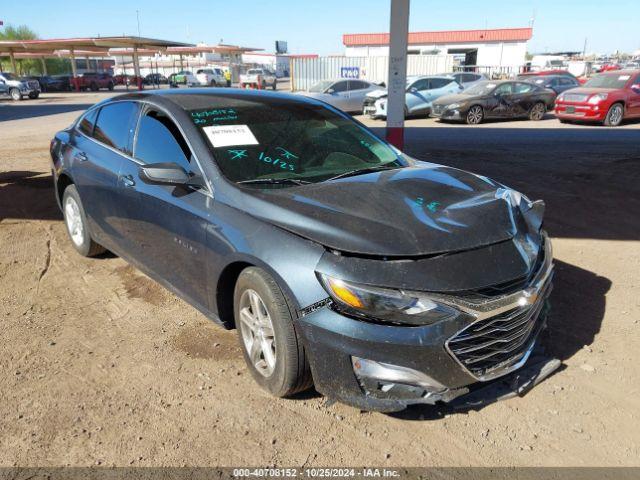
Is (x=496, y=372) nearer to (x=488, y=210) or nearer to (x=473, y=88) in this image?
(x=488, y=210)

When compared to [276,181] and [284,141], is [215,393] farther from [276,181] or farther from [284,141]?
[284,141]

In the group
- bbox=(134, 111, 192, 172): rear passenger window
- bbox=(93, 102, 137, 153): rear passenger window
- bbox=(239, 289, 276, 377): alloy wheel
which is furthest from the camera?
bbox=(93, 102, 137, 153): rear passenger window

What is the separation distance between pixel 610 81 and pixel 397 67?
1121 cm

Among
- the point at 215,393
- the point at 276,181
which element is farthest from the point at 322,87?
the point at 215,393

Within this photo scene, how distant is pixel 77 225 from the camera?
17.4 ft

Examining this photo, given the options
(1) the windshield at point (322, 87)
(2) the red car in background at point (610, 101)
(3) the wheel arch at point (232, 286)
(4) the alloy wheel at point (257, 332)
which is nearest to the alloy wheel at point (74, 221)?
(3) the wheel arch at point (232, 286)

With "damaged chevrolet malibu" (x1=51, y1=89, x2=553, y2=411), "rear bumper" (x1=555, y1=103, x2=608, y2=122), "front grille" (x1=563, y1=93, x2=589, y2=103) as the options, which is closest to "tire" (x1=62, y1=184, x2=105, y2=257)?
"damaged chevrolet malibu" (x1=51, y1=89, x2=553, y2=411)

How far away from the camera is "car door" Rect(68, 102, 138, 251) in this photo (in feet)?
14.0

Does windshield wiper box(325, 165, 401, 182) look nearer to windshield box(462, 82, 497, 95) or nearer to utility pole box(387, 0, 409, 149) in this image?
utility pole box(387, 0, 409, 149)

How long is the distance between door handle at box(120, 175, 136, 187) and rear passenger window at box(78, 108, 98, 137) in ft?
3.57

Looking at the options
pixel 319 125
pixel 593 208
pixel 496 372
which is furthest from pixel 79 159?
pixel 593 208

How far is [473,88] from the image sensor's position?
1767 cm

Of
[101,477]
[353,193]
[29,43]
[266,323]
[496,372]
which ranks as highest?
[29,43]

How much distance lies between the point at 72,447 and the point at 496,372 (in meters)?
2.24
